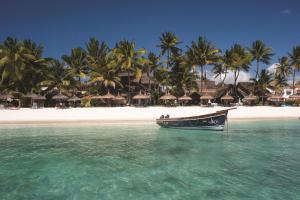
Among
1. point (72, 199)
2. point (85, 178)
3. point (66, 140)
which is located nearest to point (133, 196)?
point (72, 199)

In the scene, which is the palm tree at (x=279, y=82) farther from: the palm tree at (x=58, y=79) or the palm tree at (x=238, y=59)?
the palm tree at (x=58, y=79)

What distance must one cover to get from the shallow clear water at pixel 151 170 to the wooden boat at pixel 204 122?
4.89 metres

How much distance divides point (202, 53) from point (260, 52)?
11.9m

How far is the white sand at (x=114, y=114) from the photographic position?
2802cm

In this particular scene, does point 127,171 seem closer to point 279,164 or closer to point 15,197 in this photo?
point 15,197

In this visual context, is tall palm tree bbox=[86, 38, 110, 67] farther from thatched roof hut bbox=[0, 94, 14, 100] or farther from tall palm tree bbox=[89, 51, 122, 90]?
thatched roof hut bbox=[0, 94, 14, 100]

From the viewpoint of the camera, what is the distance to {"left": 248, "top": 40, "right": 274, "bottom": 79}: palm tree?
46688mm

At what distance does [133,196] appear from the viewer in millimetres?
6801

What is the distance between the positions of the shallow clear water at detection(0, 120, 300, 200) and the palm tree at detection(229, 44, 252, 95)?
2993cm

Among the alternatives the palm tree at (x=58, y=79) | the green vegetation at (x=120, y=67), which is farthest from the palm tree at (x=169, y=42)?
the palm tree at (x=58, y=79)

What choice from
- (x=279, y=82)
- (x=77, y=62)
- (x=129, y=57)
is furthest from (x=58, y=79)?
(x=279, y=82)

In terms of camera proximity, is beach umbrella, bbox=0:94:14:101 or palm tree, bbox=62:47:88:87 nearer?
beach umbrella, bbox=0:94:14:101

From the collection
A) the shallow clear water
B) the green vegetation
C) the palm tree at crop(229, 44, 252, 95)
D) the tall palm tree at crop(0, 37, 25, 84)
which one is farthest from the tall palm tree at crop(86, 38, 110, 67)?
the shallow clear water

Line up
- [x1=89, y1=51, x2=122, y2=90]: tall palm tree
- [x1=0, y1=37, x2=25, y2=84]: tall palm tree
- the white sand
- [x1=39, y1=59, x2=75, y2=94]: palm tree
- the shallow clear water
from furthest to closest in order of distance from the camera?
1. [x1=39, y1=59, x2=75, y2=94]: palm tree
2. [x1=89, y1=51, x2=122, y2=90]: tall palm tree
3. [x1=0, y1=37, x2=25, y2=84]: tall palm tree
4. the white sand
5. the shallow clear water
